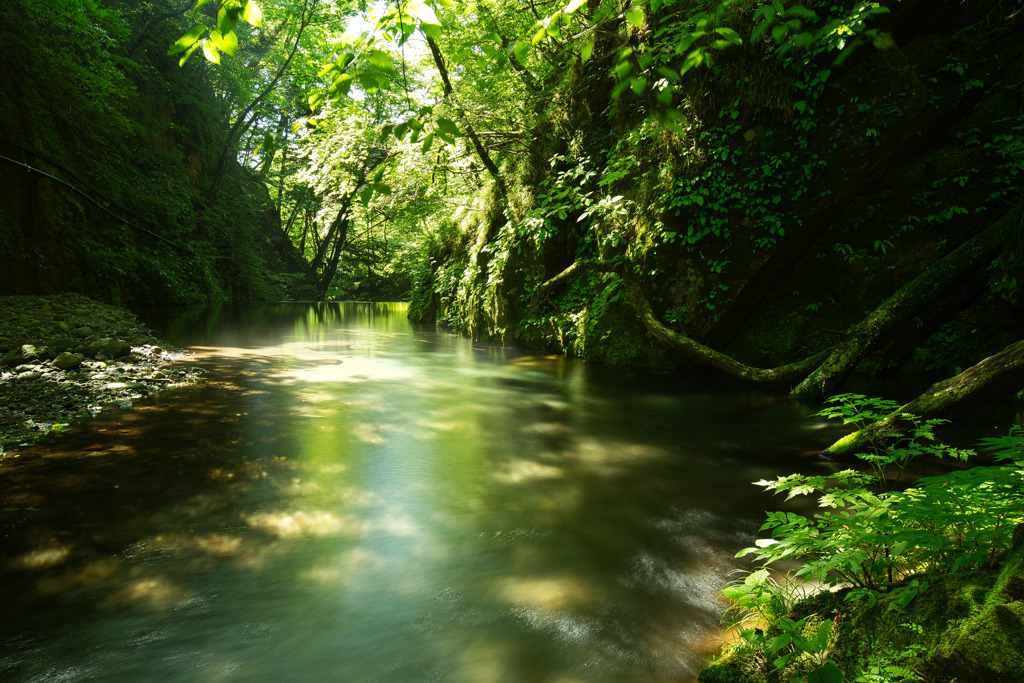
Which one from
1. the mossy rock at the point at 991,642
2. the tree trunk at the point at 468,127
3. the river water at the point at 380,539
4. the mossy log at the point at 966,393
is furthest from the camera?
the tree trunk at the point at 468,127

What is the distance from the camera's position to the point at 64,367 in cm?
588

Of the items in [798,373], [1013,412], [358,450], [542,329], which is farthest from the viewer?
[542,329]

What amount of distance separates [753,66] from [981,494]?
6928 mm

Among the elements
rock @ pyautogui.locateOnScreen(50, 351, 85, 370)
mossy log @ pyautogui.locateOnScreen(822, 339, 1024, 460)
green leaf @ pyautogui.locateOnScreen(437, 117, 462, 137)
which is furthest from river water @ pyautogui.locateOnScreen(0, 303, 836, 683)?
green leaf @ pyautogui.locateOnScreen(437, 117, 462, 137)

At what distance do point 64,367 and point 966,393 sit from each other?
8.46 meters

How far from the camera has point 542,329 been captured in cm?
1033

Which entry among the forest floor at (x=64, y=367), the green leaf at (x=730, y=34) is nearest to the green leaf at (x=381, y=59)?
the green leaf at (x=730, y=34)

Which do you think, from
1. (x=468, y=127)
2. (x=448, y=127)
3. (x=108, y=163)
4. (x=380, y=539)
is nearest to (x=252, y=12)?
(x=448, y=127)

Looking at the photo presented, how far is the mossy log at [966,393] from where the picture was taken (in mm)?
2977

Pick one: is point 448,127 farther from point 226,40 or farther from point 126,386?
point 126,386

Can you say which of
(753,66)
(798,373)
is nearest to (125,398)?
(798,373)

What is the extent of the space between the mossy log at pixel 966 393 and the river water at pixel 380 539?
0.83 m

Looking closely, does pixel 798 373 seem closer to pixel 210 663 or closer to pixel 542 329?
pixel 542 329

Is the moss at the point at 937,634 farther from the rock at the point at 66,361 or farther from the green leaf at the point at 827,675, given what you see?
the rock at the point at 66,361
